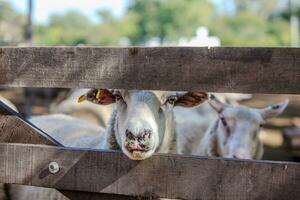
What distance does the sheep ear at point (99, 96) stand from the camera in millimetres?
2951

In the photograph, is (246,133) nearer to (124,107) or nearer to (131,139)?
(124,107)

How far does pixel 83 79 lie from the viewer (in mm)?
2295

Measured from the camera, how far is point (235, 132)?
14.8 feet

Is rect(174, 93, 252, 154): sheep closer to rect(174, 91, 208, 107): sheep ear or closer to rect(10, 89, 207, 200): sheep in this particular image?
rect(10, 89, 207, 200): sheep

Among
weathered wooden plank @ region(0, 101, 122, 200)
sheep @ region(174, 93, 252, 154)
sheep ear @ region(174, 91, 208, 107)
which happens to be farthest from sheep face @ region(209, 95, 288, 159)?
weathered wooden plank @ region(0, 101, 122, 200)

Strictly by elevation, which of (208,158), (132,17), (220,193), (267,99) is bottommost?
(220,193)

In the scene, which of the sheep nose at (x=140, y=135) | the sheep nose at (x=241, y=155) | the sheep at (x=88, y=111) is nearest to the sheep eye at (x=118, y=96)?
the sheep nose at (x=140, y=135)

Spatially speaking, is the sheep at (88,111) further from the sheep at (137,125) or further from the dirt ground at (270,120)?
the sheep at (137,125)

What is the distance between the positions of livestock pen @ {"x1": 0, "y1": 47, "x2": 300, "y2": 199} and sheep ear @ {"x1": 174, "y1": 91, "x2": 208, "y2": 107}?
80 centimetres

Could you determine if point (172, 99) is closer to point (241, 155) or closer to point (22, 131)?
point (22, 131)

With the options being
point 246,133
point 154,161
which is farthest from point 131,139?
point 246,133

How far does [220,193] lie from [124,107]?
912 mm

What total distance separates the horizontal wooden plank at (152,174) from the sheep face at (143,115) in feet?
0.26

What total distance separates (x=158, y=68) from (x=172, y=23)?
5333cm
